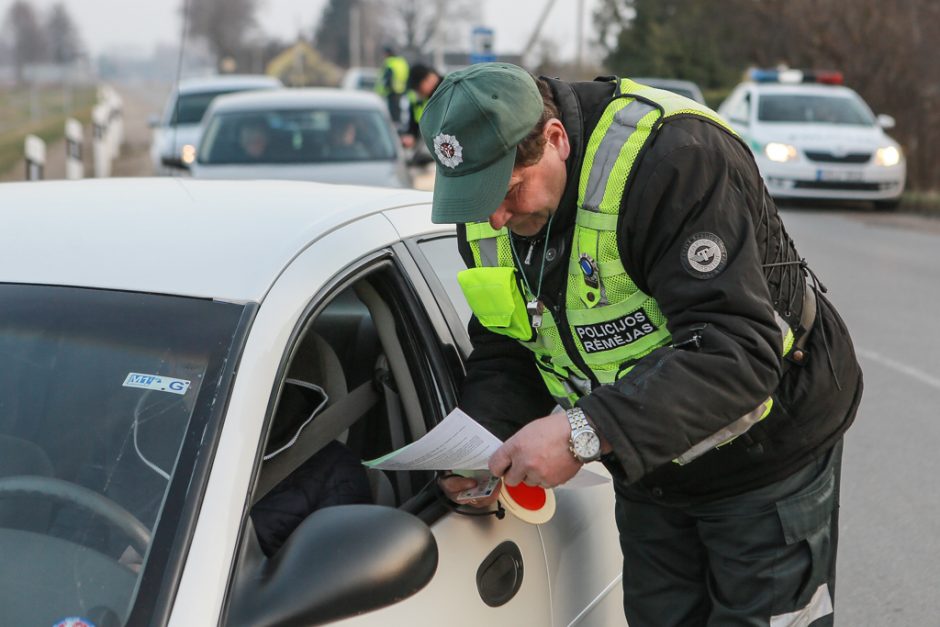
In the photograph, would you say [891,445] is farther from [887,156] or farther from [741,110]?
[741,110]

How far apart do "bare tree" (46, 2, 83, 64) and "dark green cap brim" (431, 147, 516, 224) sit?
548 cm

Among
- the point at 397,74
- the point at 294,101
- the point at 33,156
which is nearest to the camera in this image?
the point at 294,101

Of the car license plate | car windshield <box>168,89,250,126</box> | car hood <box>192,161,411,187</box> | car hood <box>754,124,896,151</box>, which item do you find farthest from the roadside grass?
the car license plate

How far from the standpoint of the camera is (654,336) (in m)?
2.12

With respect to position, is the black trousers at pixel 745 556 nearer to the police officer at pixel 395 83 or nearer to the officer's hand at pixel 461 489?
the officer's hand at pixel 461 489

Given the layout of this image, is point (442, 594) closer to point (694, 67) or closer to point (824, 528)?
point (824, 528)

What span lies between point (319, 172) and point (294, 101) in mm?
1176

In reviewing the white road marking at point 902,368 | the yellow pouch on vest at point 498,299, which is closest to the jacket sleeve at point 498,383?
the yellow pouch on vest at point 498,299

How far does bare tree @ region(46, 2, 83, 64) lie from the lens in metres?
14.4

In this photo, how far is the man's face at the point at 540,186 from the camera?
2.07m

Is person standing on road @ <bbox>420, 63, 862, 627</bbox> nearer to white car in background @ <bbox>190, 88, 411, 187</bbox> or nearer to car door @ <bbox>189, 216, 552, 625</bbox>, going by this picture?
car door @ <bbox>189, 216, 552, 625</bbox>

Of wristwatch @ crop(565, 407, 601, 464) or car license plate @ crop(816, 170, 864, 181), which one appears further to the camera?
car license plate @ crop(816, 170, 864, 181)

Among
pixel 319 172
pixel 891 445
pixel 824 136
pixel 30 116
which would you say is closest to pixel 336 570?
pixel 891 445

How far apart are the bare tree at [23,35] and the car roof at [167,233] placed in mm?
73478
